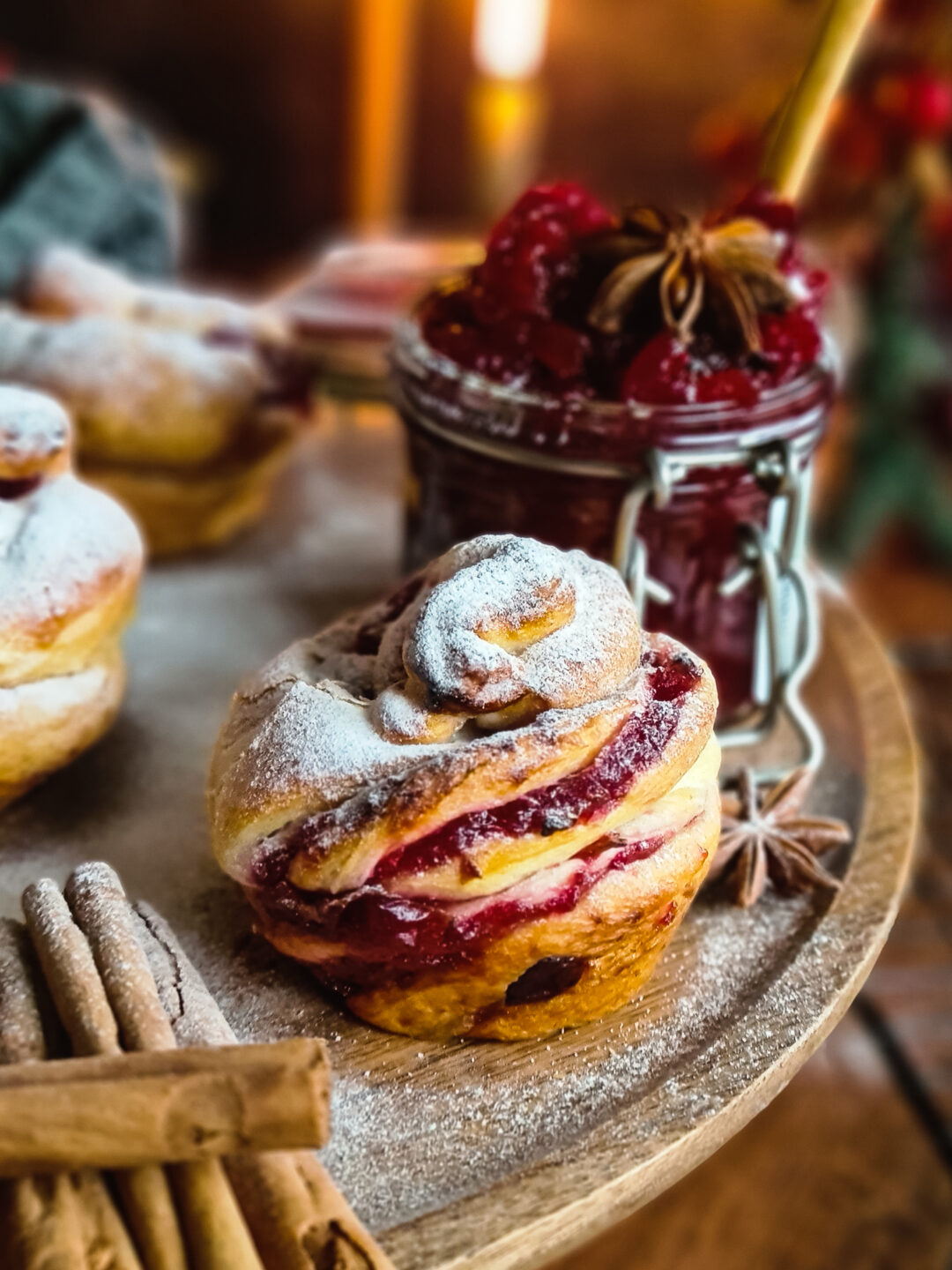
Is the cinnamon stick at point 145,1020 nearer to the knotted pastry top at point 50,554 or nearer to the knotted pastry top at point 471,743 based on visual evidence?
Result: the knotted pastry top at point 471,743

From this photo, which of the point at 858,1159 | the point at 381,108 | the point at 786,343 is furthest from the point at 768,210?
the point at 381,108

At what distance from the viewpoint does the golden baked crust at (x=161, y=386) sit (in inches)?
58.6

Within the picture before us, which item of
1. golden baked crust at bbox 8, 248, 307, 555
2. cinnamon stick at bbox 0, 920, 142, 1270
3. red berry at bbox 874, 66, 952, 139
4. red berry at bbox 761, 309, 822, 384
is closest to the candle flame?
red berry at bbox 874, 66, 952, 139

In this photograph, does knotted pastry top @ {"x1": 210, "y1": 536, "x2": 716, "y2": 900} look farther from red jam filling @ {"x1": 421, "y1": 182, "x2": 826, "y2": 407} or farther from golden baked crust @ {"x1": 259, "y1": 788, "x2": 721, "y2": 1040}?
red jam filling @ {"x1": 421, "y1": 182, "x2": 826, "y2": 407}

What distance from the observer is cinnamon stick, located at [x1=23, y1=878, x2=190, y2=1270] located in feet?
2.52

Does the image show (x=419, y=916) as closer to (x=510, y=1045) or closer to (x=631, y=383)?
(x=510, y=1045)

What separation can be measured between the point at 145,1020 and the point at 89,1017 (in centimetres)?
4

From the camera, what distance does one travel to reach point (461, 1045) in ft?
3.22


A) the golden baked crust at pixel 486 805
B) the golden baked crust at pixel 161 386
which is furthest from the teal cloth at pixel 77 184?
the golden baked crust at pixel 486 805

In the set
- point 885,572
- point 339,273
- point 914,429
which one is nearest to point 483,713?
point 339,273

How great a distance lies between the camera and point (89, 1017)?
33.4 inches

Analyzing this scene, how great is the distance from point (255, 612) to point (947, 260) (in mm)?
1930

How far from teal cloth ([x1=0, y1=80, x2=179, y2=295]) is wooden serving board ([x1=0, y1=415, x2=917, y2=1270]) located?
747 millimetres

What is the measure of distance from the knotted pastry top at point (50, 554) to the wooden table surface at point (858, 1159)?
1.33m
